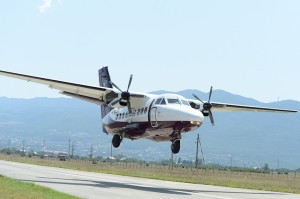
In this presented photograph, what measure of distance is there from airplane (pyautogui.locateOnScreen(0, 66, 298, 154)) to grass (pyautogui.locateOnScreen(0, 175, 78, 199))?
8.66 meters

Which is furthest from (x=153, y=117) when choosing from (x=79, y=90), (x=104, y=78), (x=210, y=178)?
(x=210, y=178)

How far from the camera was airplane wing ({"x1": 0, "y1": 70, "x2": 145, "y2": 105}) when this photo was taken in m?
31.9

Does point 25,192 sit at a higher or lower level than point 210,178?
higher

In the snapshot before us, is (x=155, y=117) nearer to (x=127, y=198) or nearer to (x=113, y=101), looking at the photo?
(x=113, y=101)

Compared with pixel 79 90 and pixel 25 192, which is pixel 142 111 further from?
pixel 25 192

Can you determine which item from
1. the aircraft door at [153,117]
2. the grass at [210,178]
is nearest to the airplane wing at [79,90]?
the aircraft door at [153,117]

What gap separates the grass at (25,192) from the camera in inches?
824

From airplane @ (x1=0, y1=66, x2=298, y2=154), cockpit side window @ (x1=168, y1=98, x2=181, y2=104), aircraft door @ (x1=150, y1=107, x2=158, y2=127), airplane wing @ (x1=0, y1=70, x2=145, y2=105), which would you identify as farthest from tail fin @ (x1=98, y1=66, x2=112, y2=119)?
cockpit side window @ (x1=168, y1=98, x2=181, y2=104)

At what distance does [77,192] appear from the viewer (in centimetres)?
2362

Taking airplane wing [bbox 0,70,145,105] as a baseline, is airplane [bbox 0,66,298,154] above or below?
below

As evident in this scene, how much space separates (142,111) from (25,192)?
13183 millimetres

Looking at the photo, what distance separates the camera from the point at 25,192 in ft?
73.4

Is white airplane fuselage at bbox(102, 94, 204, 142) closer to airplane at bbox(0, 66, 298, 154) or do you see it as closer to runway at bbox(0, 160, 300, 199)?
airplane at bbox(0, 66, 298, 154)

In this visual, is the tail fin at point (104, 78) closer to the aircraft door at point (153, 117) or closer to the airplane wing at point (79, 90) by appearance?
the airplane wing at point (79, 90)
